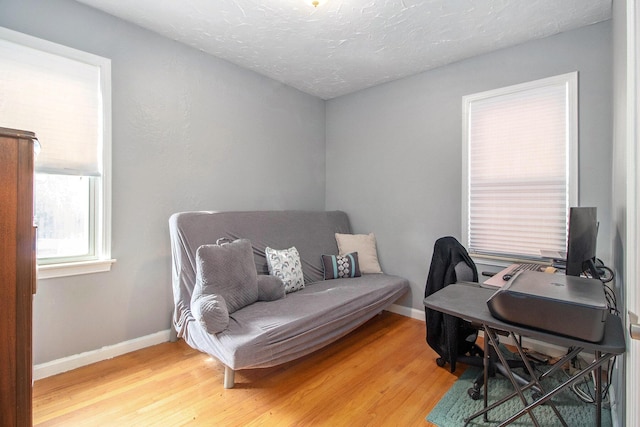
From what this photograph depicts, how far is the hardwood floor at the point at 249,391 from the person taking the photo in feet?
5.36

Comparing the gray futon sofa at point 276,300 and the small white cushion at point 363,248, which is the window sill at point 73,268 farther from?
the small white cushion at point 363,248

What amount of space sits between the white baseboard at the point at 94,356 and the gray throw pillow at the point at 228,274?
33.9 inches

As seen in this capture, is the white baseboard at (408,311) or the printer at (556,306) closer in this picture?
the printer at (556,306)

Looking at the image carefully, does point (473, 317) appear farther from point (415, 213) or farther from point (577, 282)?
point (415, 213)

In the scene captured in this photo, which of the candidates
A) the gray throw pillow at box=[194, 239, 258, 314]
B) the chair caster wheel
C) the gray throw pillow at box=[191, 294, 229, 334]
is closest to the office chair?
the chair caster wheel

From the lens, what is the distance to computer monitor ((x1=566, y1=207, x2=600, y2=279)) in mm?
1425

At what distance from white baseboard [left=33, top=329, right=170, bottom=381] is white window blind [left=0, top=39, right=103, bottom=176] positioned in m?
1.30

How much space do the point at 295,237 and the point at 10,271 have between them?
7.37ft

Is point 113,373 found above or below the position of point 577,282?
below

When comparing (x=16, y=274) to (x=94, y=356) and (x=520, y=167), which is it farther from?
(x=520, y=167)

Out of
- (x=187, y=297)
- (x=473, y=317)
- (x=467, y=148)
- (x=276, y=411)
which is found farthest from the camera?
(x=467, y=148)

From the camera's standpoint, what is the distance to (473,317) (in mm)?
1228

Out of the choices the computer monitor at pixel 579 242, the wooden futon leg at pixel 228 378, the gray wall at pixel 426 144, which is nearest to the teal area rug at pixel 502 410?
the computer monitor at pixel 579 242

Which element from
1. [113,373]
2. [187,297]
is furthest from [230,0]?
[113,373]
